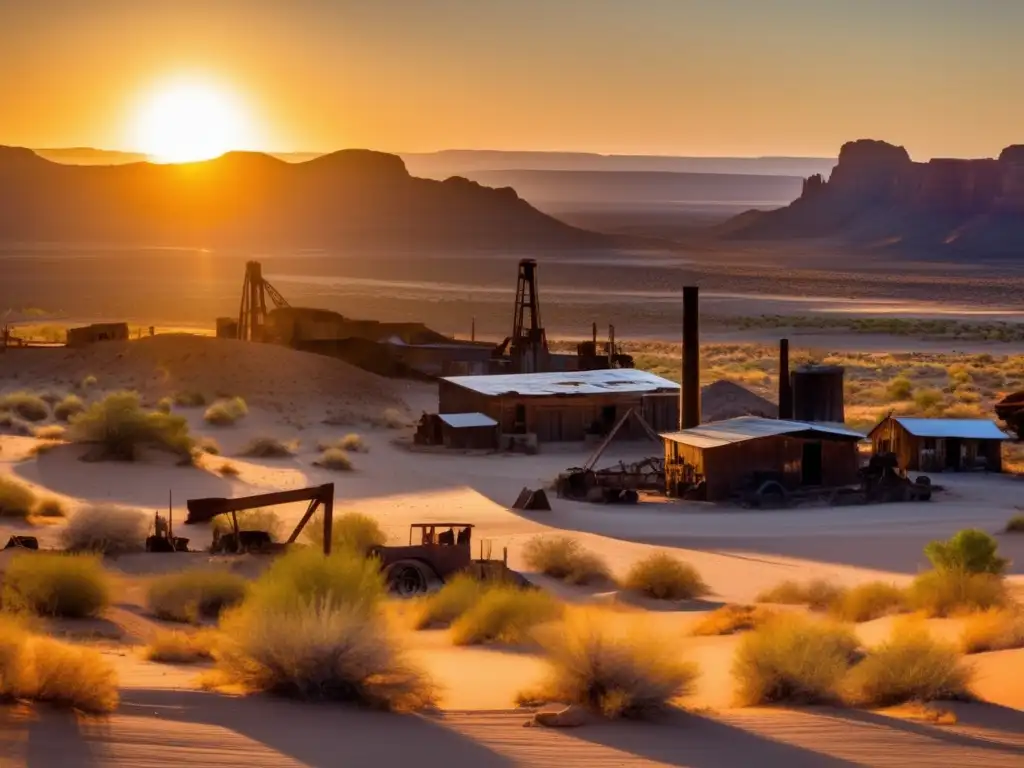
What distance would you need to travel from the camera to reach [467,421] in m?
41.0

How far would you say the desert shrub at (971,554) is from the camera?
2094 cm

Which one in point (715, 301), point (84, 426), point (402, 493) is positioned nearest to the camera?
point (402, 493)

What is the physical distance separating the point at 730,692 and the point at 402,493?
1967cm

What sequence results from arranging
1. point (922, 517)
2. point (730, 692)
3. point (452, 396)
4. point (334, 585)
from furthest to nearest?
point (452, 396) < point (922, 517) < point (334, 585) < point (730, 692)

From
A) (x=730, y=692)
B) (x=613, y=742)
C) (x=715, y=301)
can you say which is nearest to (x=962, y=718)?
(x=730, y=692)

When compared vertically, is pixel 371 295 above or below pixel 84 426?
above

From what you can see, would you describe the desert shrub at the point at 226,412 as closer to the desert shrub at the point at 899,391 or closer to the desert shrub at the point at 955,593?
the desert shrub at the point at 899,391

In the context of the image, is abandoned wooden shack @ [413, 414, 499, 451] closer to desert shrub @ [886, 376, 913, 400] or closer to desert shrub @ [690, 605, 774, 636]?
desert shrub @ [886, 376, 913, 400]

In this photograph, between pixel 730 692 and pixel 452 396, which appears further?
pixel 452 396

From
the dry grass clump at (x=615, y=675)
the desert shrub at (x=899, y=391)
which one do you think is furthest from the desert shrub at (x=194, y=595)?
the desert shrub at (x=899, y=391)

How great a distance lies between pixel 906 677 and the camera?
12.9m

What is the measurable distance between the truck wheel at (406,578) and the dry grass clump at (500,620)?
2.64 metres

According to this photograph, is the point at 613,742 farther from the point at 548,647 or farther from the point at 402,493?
the point at 402,493

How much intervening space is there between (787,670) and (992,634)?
370 cm
